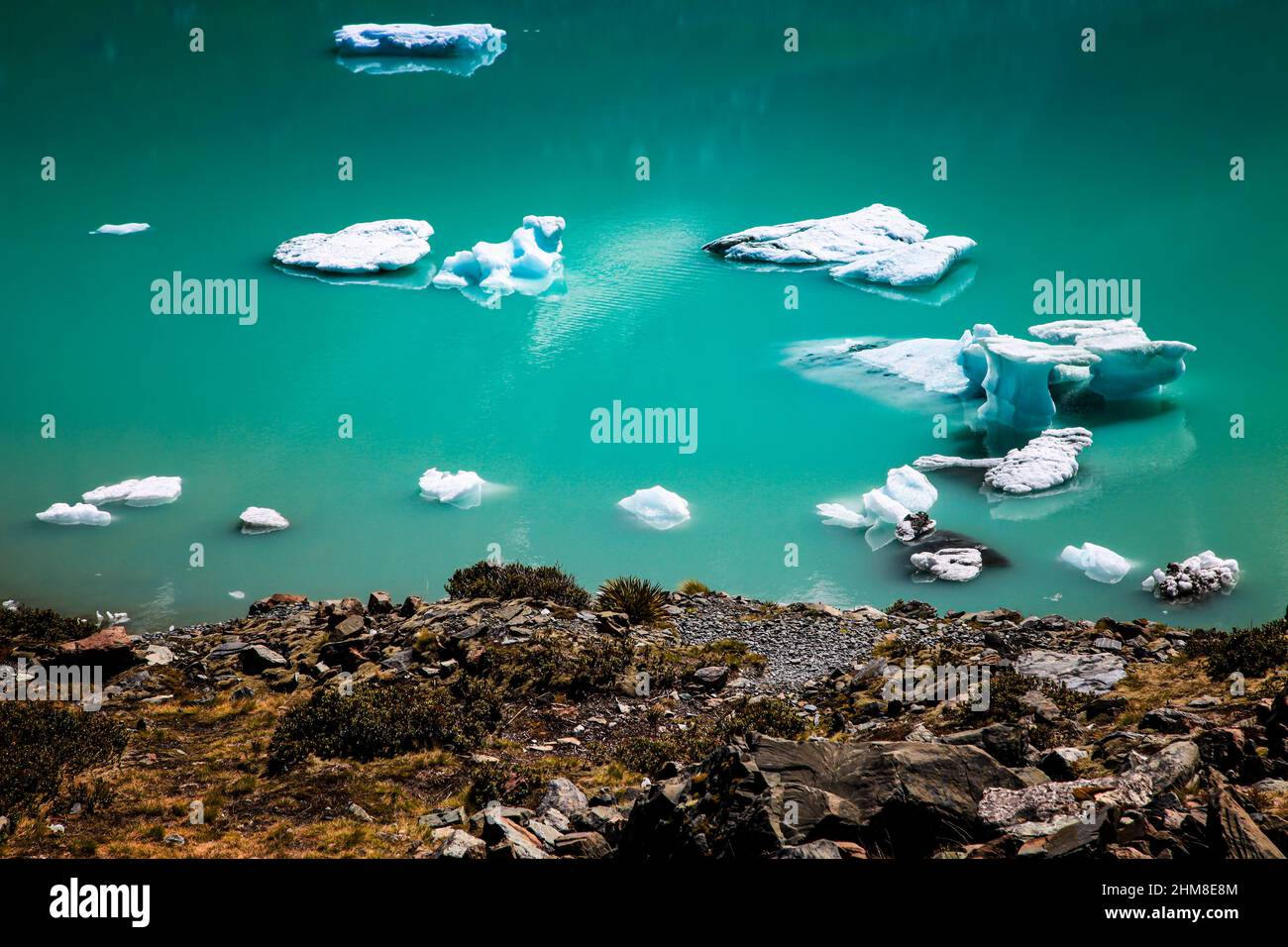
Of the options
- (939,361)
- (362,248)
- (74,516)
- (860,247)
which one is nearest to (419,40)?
(362,248)

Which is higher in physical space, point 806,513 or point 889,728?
point 806,513

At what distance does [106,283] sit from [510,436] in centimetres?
1518

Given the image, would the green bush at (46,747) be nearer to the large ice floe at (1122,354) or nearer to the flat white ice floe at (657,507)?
the flat white ice floe at (657,507)

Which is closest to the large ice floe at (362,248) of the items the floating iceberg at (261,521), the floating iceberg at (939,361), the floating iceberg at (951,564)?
the floating iceberg at (261,521)

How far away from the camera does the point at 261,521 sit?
22.6m

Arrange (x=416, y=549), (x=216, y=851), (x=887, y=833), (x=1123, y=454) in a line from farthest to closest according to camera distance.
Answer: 1. (x=1123, y=454)
2. (x=416, y=549)
3. (x=216, y=851)
4. (x=887, y=833)

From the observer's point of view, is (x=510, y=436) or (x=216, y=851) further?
(x=510, y=436)

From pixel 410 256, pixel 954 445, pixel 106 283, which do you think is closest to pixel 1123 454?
pixel 954 445

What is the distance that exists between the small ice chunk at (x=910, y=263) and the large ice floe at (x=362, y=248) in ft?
42.1

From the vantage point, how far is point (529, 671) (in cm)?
1291

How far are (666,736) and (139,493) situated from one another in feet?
54.4

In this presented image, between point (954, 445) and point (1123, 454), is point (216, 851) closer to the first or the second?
point (954, 445)

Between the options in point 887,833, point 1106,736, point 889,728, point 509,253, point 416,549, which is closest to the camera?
point 887,833

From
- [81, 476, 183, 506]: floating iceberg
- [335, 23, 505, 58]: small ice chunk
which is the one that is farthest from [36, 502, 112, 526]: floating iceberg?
[335, 23, 505, 58]: small ice chunk
